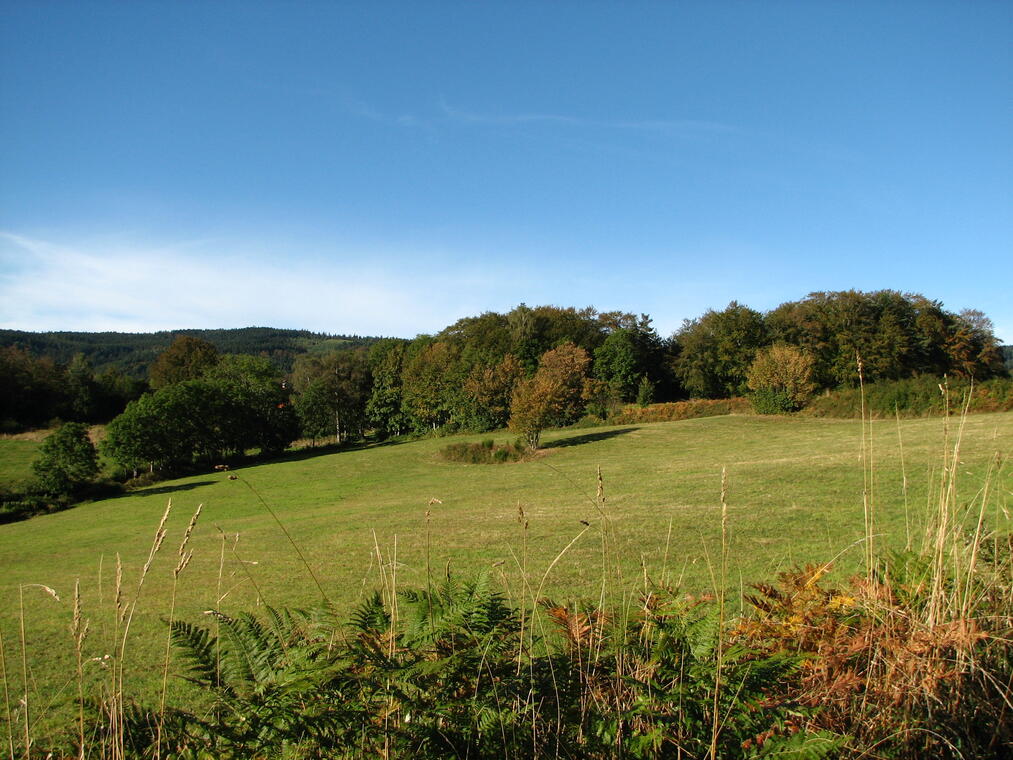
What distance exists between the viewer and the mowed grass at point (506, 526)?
276 inches

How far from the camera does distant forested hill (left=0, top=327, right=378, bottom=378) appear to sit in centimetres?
11044

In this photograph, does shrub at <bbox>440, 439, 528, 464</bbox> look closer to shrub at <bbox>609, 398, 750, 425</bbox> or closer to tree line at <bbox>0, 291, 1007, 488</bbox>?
tree line at <bbox>0, 291, 1007, 488</bbox>

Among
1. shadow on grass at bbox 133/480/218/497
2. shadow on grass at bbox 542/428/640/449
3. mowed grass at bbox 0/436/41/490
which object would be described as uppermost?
shadow on grass at bbox 542/428/640/449

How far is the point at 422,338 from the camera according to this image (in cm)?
6394

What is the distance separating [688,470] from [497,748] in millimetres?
21737

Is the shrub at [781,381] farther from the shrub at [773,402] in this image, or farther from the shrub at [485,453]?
the shrub at [485,453]

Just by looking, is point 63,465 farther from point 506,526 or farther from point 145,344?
point 145,344

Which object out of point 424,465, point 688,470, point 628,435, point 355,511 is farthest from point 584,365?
point 355,511

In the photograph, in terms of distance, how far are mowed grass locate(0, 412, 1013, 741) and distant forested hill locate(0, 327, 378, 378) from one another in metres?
74.1

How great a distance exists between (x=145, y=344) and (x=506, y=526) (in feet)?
496

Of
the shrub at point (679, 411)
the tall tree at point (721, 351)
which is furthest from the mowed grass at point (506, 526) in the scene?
the tall tree at point (721, 351)

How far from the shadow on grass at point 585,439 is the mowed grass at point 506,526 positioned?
0.77m

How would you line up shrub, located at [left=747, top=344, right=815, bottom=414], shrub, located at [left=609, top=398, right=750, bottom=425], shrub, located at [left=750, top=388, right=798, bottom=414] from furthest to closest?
shrub, located at [left=609, top=398, right=750, bottom=425] → shrub, located at [left=747, top=344, right=815, bottom=414] → shrub, located at [left=750, top=388, right=798, bottom=414]

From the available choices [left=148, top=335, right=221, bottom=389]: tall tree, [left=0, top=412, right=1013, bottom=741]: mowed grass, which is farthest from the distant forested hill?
[left=0, top=412, right=1013, bottom=741]: mowed grass
